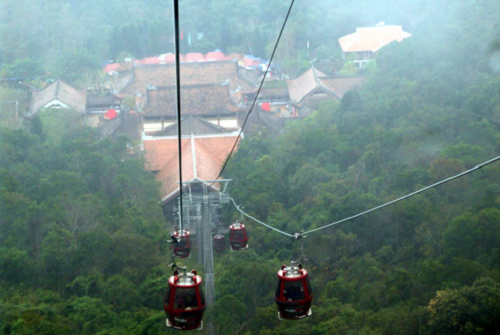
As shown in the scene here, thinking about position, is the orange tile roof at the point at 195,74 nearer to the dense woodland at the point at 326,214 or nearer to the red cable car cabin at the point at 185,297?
the dense woodland at the point at 326,214

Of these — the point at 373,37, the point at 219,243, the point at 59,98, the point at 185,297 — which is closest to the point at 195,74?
the point at 59,98

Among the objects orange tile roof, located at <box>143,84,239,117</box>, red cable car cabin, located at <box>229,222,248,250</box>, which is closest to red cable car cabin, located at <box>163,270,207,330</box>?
red cable car cabin, located at <box>229,222,248,250</box>

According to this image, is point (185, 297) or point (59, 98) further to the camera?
point (59, 98)

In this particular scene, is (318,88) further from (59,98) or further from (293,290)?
(293,290)

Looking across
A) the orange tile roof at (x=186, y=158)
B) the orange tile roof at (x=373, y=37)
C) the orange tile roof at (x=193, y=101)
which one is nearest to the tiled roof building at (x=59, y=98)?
the orange tile roof at (x=193, y=101)

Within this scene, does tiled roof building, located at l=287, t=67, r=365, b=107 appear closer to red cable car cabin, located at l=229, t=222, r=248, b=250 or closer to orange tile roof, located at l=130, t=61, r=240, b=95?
orange tile roof, located at l=130, t=61, r=240, b=95

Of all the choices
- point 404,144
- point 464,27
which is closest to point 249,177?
point 404,144

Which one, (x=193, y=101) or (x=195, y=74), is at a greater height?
(x=195, y=74)
